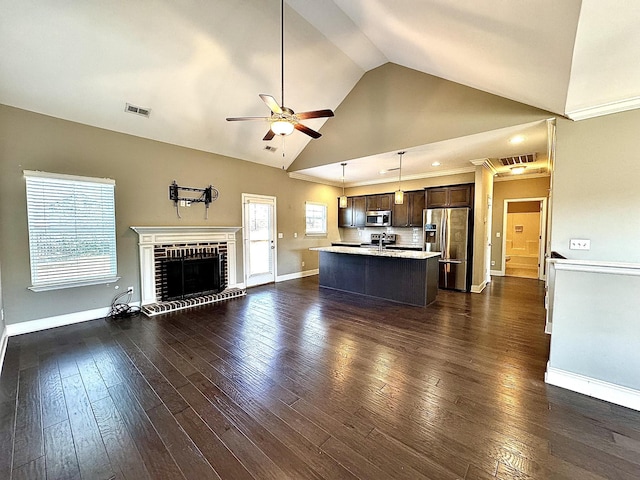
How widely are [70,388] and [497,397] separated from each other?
11.8ft

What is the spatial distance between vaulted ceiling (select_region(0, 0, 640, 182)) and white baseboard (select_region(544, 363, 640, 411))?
8.32 feet

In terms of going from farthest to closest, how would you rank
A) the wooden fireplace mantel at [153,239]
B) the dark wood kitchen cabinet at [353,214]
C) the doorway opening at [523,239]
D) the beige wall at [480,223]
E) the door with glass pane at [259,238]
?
the doorway opening at [523,239]
the dark wood kitchen cabinet at [353,214]
the door with glass pane at [259,238]
the beige wall at [480,223]
the wooden fireplace mantel at [153,239]

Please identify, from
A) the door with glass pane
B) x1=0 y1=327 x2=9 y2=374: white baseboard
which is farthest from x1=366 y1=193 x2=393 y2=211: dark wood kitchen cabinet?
x1=0 y1=327 x2=9 y2=374: white baseboard

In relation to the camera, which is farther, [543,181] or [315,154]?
[543,181]

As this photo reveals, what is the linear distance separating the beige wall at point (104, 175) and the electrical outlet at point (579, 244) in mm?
5499

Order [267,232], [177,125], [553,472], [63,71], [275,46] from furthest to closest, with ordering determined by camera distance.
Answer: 1. [267,232]
2. [177,125]
3. [275,46]
4. [63,71]
5. [553,472]

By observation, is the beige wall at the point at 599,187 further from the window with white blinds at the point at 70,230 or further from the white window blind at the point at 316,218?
the window with white blinds at the point at 70,230

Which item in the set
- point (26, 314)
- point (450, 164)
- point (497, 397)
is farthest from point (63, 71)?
point (450, 164)

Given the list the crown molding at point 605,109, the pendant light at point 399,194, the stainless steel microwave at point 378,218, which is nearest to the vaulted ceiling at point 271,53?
the crown molding at point 605,109

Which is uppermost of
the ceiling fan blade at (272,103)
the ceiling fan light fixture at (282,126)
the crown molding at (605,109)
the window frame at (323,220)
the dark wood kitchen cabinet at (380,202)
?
the ceiling fan blade at (272,103)

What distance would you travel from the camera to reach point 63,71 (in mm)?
3158

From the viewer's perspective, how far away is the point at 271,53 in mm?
3854

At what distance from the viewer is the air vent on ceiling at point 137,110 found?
3.85 metres

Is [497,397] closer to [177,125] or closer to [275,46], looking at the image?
[275,46]
